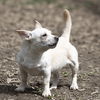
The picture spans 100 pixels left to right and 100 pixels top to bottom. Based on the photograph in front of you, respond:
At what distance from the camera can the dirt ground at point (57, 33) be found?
7.67m

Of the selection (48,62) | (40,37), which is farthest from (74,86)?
(40,37)

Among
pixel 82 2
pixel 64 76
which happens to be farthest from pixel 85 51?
pixel 82 2

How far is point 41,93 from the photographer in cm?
742

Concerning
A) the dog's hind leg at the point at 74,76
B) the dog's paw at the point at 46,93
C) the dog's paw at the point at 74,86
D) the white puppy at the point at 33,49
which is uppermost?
the white puppy at the point at 33,49

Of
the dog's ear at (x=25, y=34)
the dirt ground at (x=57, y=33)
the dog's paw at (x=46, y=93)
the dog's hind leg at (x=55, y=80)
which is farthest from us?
the dog's hind leg at (x=55, y=80)

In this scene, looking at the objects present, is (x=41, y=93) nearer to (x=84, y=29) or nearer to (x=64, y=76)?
(x=64, y=76)

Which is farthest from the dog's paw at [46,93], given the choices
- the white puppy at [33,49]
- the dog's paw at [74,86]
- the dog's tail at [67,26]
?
the dog's tail at [67,26]

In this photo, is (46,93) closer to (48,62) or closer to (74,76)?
(48,62)

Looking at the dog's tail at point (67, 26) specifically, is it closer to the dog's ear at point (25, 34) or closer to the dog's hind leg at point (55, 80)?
the dog's hind leg at point (55, 80)

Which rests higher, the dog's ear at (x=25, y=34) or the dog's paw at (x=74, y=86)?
the dog's ear at (x=25, y=34)

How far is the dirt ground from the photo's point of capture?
7.67 m

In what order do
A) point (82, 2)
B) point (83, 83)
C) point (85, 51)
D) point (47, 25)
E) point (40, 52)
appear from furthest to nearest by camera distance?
point (82, 2) < point (47, 25) < point (85, 51) < point (83, 83) < point (40, 52)

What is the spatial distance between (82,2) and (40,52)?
1594cm

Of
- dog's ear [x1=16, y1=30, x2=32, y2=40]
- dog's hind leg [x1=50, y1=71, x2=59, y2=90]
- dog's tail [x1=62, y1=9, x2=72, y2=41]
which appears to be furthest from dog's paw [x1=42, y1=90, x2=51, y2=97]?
dog's tail [x1=62, y1=9, x2=72, y2=41]
